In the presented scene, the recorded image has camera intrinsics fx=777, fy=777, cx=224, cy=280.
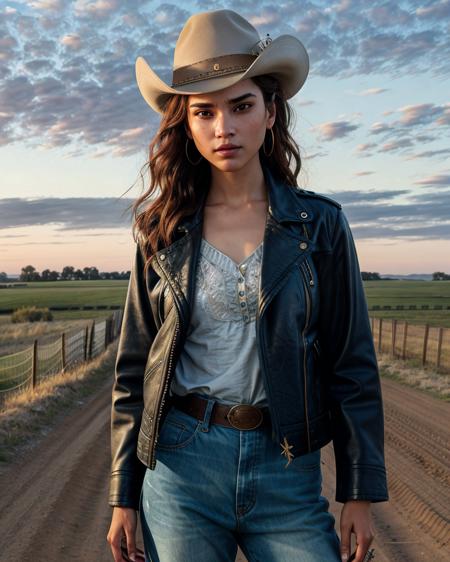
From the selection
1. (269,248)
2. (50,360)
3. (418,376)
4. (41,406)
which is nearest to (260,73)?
(269,248)

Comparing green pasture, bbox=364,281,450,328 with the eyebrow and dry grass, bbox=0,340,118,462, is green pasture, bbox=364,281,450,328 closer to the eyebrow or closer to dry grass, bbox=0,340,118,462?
dry grass, bbox=0,340,118,462

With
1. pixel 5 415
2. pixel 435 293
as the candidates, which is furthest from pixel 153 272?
pixel 435 293

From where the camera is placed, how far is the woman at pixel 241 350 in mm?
2186

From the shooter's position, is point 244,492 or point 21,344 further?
point 21,344

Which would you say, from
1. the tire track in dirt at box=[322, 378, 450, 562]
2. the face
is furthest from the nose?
the tire track in dirt at box=[322, 378, 450, 562]

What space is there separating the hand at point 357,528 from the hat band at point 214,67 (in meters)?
1.35

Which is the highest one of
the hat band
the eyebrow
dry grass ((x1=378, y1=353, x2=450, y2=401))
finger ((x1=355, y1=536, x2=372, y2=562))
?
the hat band

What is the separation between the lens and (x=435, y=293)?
89.2 m

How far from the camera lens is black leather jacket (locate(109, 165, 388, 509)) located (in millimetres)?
2205

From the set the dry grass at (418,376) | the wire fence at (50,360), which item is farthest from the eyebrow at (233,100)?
the dry grass at (418,376)

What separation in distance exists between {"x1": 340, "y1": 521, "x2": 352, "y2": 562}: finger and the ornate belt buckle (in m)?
0.39

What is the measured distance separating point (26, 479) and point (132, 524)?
562 centimetres

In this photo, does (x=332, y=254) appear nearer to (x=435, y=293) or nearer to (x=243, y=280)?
(x=243, y=280)

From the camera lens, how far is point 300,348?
2.23 meters
